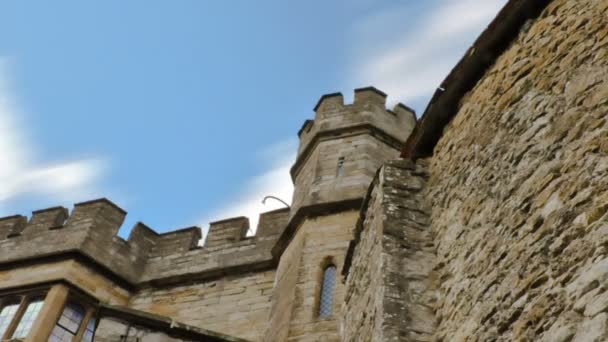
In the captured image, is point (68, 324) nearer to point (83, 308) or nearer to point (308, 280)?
point (83, 308)

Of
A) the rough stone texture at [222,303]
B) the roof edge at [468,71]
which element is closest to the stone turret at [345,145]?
the rough stone texture at [222,303]

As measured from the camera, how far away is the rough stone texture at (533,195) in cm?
365

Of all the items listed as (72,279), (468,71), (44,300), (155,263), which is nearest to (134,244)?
(155,263)

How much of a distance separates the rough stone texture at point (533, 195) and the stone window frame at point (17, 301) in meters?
7.26

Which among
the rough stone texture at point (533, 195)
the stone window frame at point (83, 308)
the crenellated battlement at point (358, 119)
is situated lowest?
the rough stone texture at point (533, 195)

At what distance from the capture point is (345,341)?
237 inches

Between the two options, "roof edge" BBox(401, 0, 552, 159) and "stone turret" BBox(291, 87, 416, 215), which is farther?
"stone turret" BBox(291, 87, 416, 215)

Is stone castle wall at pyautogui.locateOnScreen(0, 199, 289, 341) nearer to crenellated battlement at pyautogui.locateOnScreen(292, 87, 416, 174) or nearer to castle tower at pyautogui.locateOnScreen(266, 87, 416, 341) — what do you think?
castle tower at pyautogui.locateOnScreen(266, 87, 416, 341)

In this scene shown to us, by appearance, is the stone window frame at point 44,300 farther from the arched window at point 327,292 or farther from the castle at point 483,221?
the arched window at point 327,292

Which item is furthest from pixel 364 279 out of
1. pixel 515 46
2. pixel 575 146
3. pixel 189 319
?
pixel 189 319

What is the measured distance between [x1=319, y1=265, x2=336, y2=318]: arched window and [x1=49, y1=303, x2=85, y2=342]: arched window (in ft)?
11.5

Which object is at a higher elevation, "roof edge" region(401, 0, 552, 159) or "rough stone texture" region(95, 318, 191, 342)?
"roof edge" region(401, 0, 552, 159)

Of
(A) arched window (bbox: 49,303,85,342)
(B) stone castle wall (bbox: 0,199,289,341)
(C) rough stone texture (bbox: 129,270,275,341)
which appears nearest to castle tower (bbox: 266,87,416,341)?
(C) rough stone texture (bbox: 129,270,275,341)

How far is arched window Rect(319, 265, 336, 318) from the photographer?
9.07m
